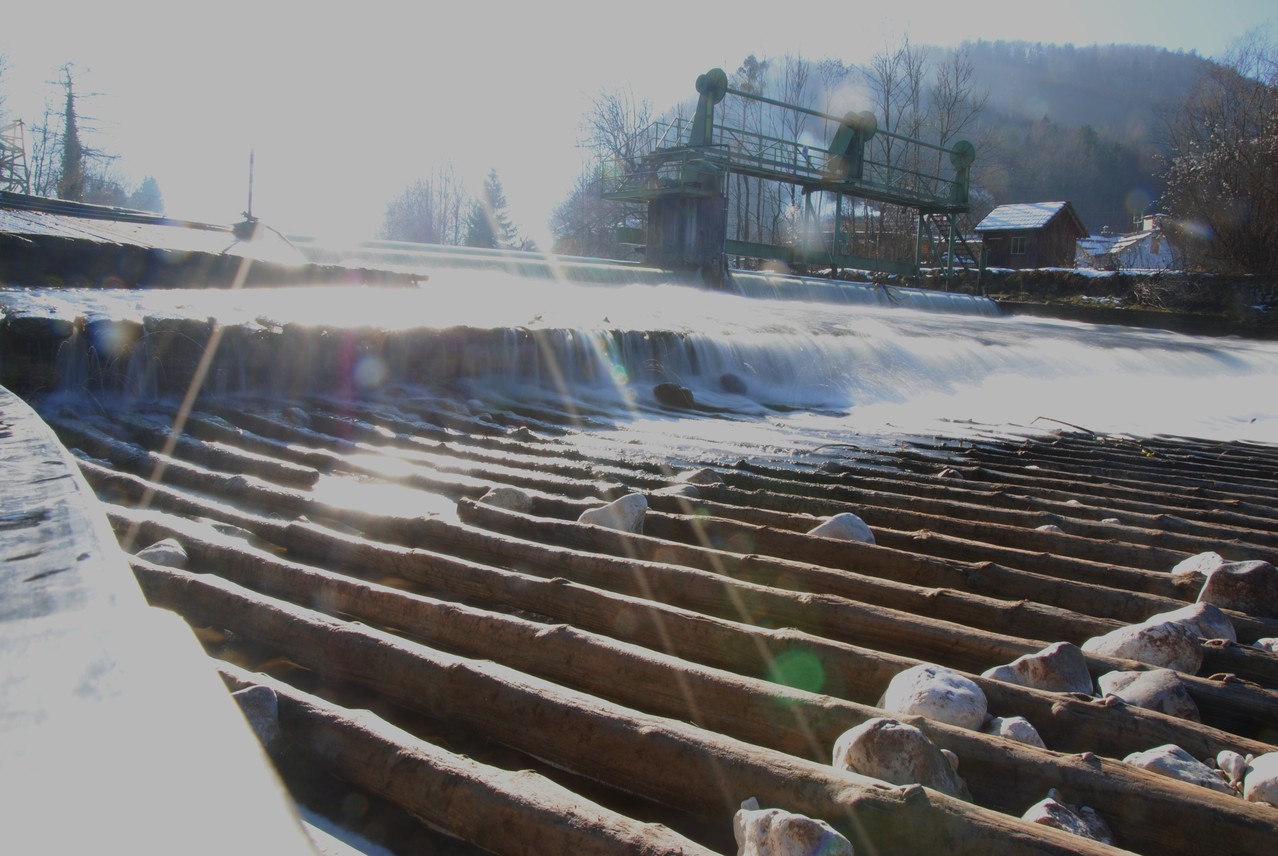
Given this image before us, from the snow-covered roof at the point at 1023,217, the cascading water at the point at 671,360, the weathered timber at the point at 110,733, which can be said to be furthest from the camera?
the snow-covered roof at the point at 1023,217

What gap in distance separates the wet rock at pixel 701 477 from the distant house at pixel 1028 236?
138ft

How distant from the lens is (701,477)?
5.19 m

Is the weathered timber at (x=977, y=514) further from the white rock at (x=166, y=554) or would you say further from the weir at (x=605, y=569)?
the white rock at (x=166, y=554)

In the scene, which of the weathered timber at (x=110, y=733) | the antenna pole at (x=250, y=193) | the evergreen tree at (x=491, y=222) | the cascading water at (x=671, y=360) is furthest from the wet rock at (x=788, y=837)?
the evergreen tree at (x=491, y=222)

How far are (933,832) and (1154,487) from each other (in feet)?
16.3

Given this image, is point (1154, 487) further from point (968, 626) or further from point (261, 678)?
point (261, 678)

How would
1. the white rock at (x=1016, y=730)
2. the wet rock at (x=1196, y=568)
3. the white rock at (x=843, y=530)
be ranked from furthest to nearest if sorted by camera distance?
the white rock at (x=843, y=530), the wet rock at (x=1196, y=568), the white rock at (x=1016, y=730)

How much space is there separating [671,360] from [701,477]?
5.97 meters

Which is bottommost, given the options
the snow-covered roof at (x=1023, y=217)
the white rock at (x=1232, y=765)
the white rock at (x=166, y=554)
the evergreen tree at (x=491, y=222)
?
the white rock at (x=1232, y=765)

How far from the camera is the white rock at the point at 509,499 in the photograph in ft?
14.5

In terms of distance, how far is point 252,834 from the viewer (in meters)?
1.22

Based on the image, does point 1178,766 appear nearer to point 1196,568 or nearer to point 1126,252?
point 1196,568

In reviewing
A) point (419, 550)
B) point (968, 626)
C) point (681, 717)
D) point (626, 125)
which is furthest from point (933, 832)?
point (626, 125)

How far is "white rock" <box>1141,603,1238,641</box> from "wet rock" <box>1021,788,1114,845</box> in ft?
4.16
